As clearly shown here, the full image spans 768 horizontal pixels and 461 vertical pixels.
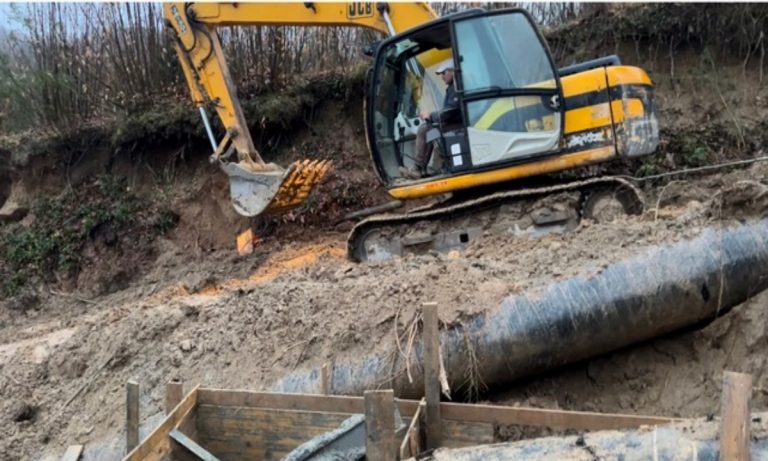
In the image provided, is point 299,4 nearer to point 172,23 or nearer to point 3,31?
point 172,23

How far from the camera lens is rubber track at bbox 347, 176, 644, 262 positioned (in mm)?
6812

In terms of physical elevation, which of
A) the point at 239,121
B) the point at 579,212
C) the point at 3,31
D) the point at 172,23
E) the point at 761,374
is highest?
the point at 3,31

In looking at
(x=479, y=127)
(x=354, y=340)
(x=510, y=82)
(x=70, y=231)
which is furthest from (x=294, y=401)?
(x=70, y=231)

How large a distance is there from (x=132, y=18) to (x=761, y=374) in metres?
10.7

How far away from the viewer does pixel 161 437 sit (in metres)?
3.67

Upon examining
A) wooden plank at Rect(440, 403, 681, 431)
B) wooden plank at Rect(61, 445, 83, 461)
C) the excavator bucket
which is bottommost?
wooden plank at Rect(61, 445, 83, 461)

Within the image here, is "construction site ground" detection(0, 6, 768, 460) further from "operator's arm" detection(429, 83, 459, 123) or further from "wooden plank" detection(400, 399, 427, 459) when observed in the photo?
"operator's arm" detection(429, 83, 459, 123)

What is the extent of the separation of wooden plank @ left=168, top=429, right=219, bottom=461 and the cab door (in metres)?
4.50

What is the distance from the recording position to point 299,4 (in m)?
8.40

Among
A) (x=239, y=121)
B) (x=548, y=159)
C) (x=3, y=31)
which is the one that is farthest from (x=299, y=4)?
(x=3, y=31)

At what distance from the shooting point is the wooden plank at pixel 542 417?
3471mm

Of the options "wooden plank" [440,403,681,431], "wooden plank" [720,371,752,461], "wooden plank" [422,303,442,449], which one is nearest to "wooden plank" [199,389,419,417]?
"wooden plank" [422,303,442,449]

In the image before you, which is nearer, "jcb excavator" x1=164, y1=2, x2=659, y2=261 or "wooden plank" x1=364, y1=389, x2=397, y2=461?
"wooden plank" x1=364, y1=389, x2=397, y2=461

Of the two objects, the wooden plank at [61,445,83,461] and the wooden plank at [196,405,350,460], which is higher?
the wooden plank at [196,405,350,460]
